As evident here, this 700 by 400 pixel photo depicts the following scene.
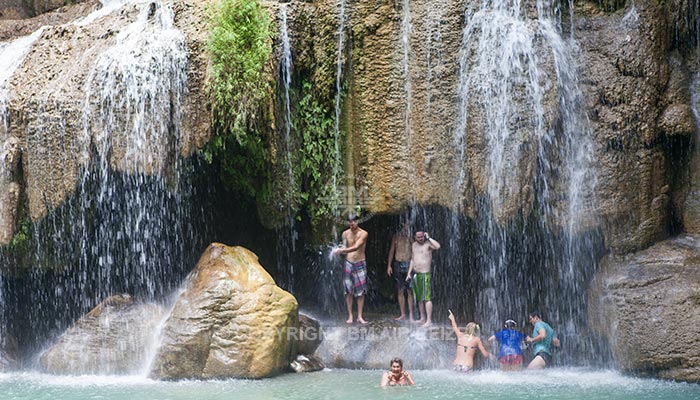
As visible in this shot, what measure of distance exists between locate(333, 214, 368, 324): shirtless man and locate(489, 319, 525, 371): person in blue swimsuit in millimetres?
1970

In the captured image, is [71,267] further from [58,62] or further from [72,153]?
[58,62]

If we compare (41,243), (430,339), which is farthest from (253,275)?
(41,243)

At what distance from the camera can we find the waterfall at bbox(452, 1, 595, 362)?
10.1 m

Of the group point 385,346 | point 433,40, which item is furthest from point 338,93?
point 385,346

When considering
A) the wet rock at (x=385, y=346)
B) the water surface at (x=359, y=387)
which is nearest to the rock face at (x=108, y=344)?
the water surface at (x=359, y=387)

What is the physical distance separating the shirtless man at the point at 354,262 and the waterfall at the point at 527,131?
1.36 meters

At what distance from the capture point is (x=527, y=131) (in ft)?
33.0

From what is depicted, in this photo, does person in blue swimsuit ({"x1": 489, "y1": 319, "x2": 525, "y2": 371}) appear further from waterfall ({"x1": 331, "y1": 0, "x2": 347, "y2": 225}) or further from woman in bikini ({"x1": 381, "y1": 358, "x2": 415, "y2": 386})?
waterfall ({"x1": 331, "y1": 0, "x2": 347, "y2": 225})

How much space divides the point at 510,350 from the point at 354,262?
95.4 inches

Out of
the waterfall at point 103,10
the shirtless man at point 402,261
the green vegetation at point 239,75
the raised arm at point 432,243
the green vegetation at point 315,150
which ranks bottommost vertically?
the shirtless man at point 402,261

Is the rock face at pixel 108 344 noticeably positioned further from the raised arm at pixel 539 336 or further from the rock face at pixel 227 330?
the raised arm at pixel 539 336

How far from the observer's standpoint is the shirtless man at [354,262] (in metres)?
10.7

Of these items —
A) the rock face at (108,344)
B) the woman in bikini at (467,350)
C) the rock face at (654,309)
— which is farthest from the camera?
the woman in bikini at (467,350)

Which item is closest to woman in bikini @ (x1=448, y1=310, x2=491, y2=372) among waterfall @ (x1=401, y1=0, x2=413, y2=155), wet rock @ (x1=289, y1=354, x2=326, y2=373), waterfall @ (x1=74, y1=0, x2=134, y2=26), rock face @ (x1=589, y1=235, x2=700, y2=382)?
rock face @ (x1=589, y1=235, x2=700, y2=382)
